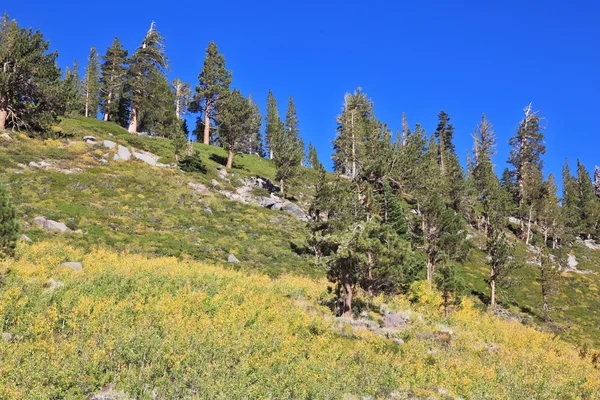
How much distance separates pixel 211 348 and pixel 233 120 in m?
40.0

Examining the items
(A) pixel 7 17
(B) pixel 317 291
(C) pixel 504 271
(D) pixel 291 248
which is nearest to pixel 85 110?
(A) pixel 7 17

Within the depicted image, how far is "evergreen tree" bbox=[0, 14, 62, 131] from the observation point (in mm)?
33062

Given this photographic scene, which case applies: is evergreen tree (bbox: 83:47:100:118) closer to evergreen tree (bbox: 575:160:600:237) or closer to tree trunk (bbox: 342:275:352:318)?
tree trunk (bbox: 342:275:352:318)

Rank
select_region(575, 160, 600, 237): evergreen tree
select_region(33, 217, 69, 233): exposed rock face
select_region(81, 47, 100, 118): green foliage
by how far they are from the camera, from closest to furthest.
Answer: select_region(33, 217, 69, 233): exposed rock face
select_region(575, 160, 600, 237): evergreen tree
select_region(81, 47, 100, 118): green foliage

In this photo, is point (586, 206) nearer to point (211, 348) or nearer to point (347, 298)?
point (347, 298)

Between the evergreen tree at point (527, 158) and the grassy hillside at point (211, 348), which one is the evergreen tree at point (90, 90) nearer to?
the grassy hillside at point (211, 348)

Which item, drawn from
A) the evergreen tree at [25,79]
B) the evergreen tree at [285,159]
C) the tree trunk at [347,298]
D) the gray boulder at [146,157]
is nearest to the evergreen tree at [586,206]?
the evergreen tree at [285,159]

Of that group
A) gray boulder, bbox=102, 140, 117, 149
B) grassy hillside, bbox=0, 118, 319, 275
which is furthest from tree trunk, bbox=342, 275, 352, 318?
gray boulder, bbox=102, 140, 117, 149

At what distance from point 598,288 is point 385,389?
47027 mm

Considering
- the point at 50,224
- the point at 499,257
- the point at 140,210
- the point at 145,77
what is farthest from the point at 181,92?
the point at 499,257

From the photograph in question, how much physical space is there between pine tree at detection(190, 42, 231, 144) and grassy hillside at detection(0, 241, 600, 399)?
134ft

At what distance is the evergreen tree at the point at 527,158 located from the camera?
5928 centimetres

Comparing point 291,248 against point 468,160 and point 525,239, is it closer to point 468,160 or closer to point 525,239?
point 525,239

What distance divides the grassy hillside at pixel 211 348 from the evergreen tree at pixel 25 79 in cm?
2667
